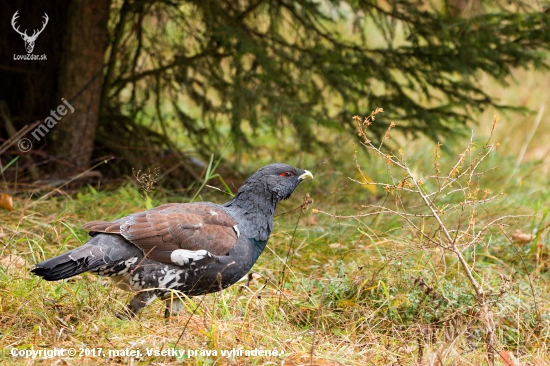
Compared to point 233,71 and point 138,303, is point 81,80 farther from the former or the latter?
point 138,303

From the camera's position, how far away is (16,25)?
6879mm

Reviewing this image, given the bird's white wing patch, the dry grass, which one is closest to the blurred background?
the dry grass

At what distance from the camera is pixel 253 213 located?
14.1 feet

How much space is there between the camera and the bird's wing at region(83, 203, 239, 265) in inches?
156

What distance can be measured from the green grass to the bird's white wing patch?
280 mm

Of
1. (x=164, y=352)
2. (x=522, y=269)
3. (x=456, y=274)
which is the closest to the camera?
(x=164, y=352)

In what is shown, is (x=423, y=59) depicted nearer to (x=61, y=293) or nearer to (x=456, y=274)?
(x=456, y=274)

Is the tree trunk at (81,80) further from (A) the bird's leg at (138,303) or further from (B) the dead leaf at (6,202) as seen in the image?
(A) the bird's leg at (138,303)

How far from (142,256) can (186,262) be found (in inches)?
10.3

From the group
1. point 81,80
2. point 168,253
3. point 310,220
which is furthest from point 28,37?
point 168,253

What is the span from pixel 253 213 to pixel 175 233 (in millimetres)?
552

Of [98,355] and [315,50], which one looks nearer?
[98,355]

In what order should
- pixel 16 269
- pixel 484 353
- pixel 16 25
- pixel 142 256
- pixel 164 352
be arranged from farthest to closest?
pixel 16 25
pixel 16 269
pixel 142 256
pixel 484 353
pixel 164 352

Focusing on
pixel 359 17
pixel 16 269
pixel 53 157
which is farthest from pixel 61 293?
pixel 359 17
